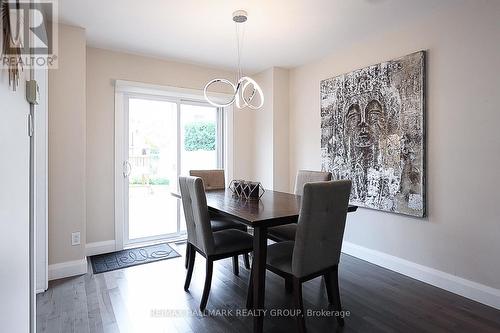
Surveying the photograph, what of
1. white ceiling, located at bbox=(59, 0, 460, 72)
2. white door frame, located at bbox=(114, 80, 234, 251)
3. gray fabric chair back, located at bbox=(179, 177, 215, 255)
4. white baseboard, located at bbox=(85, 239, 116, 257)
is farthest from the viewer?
white door frame, located at bbox=(114, 80, 234, 251)

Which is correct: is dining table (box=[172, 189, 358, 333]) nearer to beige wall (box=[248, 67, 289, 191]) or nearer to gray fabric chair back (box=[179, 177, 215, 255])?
gray fabric chair back (box=[179, 177, 215, 255])

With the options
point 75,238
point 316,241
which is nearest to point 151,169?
point 75,238

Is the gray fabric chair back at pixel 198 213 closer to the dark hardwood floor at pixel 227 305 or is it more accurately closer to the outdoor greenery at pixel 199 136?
the dark hardwood floor at pixel 227 305

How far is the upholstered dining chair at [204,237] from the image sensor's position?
2.08m

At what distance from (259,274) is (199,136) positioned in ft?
9.09

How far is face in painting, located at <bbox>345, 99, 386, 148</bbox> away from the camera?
2.95 m

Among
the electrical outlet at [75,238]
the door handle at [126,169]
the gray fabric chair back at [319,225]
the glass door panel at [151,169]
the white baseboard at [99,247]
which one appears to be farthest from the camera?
the glass door panel at [151,169]

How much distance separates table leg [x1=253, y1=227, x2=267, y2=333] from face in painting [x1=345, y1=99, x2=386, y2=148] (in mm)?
1879

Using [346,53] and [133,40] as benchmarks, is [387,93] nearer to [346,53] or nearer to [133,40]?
[346,53]

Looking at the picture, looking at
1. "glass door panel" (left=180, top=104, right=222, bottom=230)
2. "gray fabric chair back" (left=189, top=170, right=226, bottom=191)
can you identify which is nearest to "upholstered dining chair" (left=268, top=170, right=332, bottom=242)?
"gray fabric chair back" (left=189, top=170, right=226, bottom=191)

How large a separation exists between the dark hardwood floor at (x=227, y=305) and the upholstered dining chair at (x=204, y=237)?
228 mm

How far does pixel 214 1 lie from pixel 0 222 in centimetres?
218

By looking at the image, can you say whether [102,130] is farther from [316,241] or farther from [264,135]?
[316,241]

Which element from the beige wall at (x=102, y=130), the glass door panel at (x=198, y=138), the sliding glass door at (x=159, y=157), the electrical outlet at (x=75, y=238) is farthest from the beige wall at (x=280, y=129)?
the electrical outlet at (x=75, y=238)
